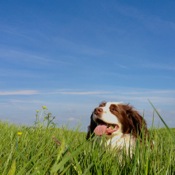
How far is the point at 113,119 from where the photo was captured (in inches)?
222

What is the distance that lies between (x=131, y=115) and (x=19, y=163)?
3.82 metres

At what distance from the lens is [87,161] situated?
2248 mm

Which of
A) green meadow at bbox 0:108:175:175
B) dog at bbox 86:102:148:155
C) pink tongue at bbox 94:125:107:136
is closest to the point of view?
green meadow at bbox 0:108:175:175

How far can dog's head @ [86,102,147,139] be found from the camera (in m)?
5.61

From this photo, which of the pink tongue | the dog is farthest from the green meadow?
the dog

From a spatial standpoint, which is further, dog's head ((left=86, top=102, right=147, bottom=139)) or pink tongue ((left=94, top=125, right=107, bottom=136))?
dog's head ((left=86, top=102, right=147, bottom=139))

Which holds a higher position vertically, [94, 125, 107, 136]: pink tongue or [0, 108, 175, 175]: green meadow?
[94, 125, 107, 136]: pink tongue

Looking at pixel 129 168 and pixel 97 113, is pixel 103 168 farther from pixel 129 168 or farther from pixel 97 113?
pixel 97 113

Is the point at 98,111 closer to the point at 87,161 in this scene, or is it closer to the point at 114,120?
the point at 114,120

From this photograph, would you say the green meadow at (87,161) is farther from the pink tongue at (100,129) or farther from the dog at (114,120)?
the dog at (114,120)

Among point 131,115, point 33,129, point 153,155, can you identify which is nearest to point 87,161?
point 153,155

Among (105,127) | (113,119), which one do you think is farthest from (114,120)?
(105,127)

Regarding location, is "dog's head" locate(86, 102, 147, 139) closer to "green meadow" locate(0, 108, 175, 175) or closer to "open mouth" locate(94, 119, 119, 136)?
"open mouth" locate(94, 119, 119, 136)

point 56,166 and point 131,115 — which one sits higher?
point 131,115
